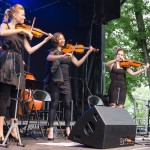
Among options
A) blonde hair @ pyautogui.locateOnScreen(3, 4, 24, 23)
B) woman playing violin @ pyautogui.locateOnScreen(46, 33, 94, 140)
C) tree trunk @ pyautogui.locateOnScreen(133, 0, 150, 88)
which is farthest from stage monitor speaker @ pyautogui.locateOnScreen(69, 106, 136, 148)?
tree trunk @ pyautogui.locateOnScreen(133, 0, 150, 88)

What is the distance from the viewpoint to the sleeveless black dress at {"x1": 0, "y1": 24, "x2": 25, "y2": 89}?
365 centimetres

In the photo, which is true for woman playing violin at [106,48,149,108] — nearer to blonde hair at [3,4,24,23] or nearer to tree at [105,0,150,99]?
blonde hair at [3,4,24,23]

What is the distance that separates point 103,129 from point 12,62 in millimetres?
1304

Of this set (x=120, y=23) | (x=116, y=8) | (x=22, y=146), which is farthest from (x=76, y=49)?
(x=120, y=23)

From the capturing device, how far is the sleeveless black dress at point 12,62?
365 centimetres

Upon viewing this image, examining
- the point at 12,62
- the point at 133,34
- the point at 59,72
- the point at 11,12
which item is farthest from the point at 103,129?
the point at 133,34

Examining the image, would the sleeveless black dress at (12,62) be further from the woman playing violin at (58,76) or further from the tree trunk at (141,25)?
the tree trunk at (141,25)

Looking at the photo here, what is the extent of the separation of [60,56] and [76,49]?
650mm

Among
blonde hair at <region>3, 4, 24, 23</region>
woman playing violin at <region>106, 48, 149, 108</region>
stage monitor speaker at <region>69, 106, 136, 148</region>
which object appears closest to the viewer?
stage monitor speaker at <region>69, 106, 136, 148</region>

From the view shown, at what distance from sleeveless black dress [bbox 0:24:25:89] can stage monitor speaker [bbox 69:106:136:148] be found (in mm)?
872

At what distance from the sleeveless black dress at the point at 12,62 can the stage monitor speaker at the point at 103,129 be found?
87cm

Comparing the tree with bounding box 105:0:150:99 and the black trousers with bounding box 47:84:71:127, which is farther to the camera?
the tree with bounding box 105:0:150:99

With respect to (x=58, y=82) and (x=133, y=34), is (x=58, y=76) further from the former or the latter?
(x=133, y=34)

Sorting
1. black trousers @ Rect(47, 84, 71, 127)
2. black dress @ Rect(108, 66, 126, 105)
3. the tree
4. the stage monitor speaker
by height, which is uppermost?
the tree
